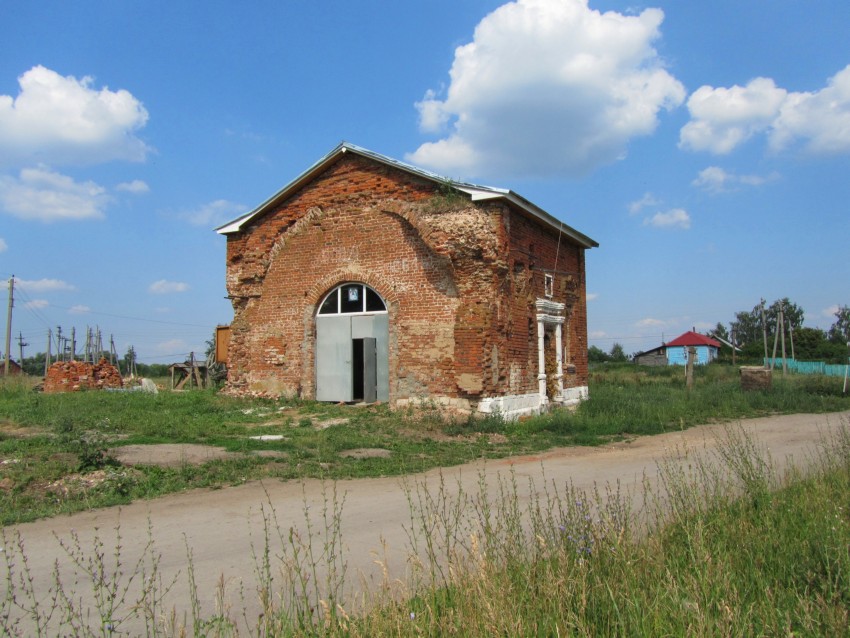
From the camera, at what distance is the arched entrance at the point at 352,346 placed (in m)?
15.8

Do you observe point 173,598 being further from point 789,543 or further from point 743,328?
point 743,328

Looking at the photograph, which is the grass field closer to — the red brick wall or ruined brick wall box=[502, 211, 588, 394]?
the red brick wall

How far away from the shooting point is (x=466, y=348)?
1447 centimetres

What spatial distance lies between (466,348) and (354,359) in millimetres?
3423

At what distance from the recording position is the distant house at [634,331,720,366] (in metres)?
62.3

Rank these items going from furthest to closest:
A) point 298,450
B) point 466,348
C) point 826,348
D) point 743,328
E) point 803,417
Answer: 1. point 743,328
2. point 826,348
3. point 803,417
4. point 466,348
5. point 298,450

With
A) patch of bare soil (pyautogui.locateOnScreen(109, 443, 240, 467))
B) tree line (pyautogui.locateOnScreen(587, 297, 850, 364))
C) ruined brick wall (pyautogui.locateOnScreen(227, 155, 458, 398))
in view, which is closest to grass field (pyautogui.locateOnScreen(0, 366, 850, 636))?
patch of bare soil (pyautogui.locateOnScreen(109, 443, 240, 467))

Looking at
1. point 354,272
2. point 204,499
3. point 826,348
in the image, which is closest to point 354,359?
point 354,272

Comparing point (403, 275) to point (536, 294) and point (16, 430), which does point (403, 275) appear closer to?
point (536, 294)

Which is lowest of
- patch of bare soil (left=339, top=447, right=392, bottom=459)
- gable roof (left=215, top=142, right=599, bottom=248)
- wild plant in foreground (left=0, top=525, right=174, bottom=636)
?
wild plant in foreground (left=0, top=525, right=174, bottom=636)

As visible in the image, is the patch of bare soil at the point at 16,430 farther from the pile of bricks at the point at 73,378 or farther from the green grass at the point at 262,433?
the pile of bricks at the point at 73,378

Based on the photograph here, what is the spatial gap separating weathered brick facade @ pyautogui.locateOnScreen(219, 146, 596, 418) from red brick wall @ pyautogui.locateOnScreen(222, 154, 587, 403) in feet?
0.09

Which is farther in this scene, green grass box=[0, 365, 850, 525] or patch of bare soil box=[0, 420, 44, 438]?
patch of bare soil box=[0, 420, 44, 438]

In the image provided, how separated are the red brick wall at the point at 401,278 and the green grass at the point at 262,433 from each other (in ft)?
3.34
